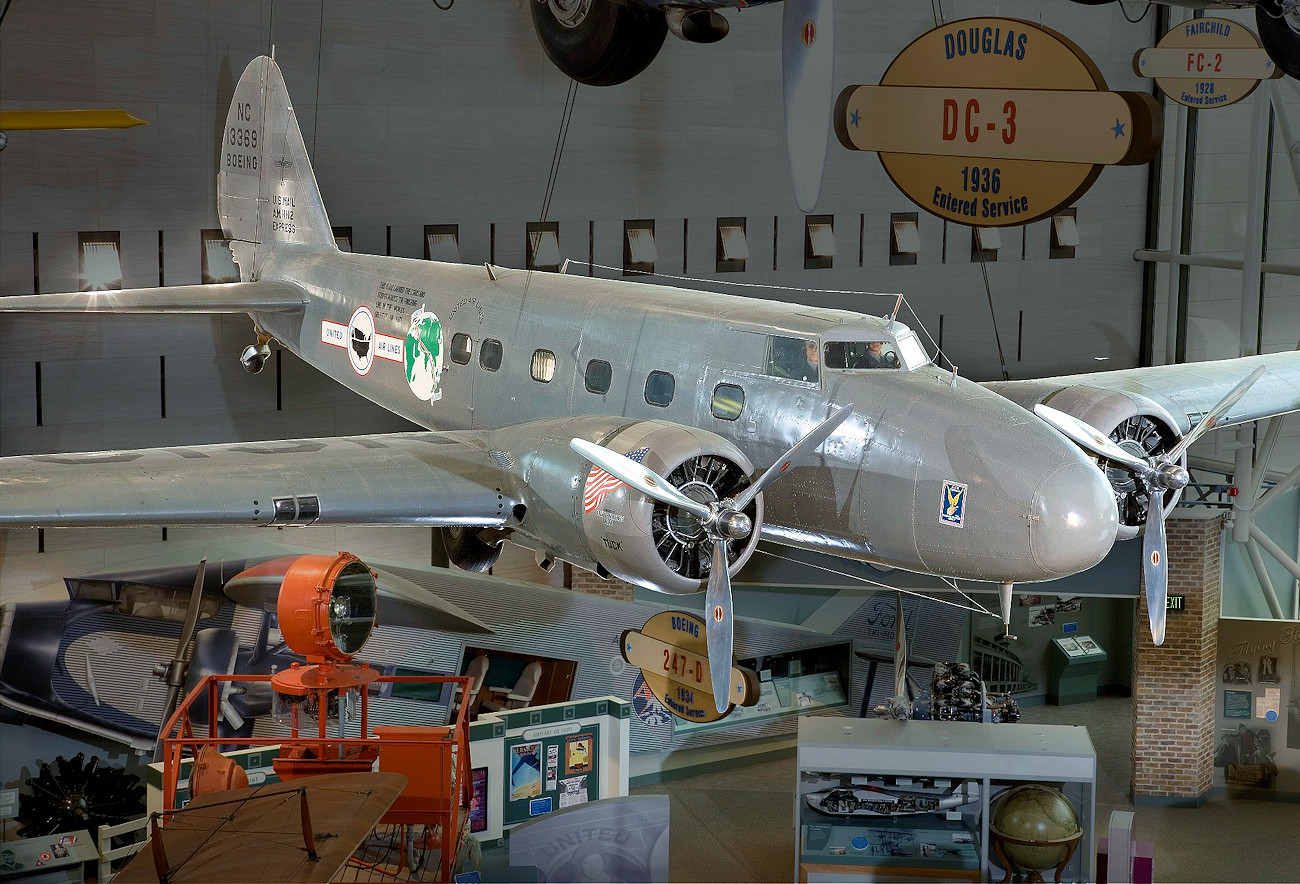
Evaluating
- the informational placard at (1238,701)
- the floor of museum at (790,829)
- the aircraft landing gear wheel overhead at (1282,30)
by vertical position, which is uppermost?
the aircraft landing gear wheel overhead at (1282,30)

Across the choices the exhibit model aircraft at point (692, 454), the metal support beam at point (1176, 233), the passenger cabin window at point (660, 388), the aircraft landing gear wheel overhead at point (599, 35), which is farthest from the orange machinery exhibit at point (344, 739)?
the metal support beam at point (1176, 233)

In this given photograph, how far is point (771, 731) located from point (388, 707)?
5.43m

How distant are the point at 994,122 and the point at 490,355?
18.0 ft

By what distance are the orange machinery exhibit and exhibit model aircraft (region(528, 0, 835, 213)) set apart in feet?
12.1

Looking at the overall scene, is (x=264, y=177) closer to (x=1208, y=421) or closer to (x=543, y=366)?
(x=543, y=366)

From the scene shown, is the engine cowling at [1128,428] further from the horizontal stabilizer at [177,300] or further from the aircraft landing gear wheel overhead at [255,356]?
the aircraft landing gear wheel overhead at [255,356]

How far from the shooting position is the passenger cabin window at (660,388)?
10.5m

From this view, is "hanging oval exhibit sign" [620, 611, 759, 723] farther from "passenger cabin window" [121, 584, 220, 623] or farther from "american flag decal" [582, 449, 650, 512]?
"passenger cabin window" [121, 584, 220, 623]

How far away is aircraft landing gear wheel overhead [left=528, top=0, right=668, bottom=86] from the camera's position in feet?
28.3

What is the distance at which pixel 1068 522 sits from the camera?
8773mm

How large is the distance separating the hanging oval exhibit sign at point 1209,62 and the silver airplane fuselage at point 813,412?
2764 millimetres

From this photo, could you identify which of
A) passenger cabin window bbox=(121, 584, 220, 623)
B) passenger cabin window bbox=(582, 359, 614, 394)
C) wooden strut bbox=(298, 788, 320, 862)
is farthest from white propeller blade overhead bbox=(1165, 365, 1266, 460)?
passenger cabin window bbox=(121, 584, 220, 623)

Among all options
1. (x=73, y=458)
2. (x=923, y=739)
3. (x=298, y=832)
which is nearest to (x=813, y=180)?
(x=298, y=832)

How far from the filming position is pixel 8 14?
1292cm
